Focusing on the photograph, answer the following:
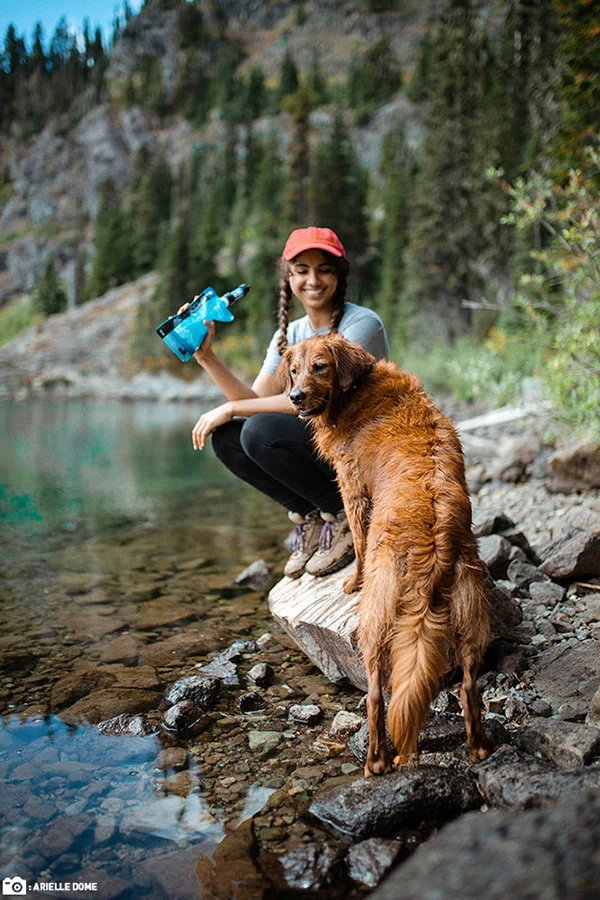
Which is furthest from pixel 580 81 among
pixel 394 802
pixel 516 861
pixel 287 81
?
pixel 287 81

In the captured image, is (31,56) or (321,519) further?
(31,56)

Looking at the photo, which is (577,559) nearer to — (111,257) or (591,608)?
(591,608)

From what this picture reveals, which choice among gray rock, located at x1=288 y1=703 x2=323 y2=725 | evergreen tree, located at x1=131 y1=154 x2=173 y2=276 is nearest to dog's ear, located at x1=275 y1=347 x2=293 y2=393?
gray rock, located at x1=288 y1=703 x2=323 y2=725

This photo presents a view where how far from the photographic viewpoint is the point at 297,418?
4254mm

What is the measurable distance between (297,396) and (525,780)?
2.09 m

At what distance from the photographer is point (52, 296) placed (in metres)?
59.3

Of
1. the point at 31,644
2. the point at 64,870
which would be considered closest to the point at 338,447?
the point at 64,870

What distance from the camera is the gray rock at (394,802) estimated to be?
2.29 metres

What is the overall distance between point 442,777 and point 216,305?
9.96 feet

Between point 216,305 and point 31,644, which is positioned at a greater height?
point 216,305

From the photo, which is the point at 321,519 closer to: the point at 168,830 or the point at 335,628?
the point at 335,628

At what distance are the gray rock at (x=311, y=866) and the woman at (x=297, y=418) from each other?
203cm

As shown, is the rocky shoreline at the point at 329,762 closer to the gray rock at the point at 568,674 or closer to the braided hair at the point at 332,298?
the gray rock at the point at 568,674

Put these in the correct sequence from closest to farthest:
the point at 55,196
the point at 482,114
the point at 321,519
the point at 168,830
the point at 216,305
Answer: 1. the point at 168,830
2. the point at 216,305
3. the point at 321,519
4. the point at 482,114
5. the point at 55,196
